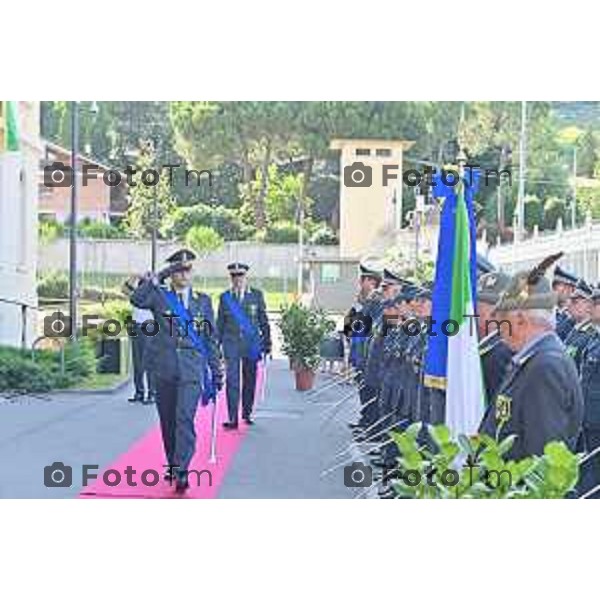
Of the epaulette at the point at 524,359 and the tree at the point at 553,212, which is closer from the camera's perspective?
the epaulette at the point at 524,359

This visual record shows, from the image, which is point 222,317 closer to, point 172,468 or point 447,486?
point 172,468

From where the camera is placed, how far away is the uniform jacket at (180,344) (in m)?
5.50

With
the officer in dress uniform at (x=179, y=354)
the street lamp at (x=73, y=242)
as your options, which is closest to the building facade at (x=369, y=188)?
the officer in dress uniform at (x=179, y=354)

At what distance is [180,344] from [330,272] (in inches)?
24.8

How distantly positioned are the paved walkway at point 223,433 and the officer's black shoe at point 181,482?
0.13 meters

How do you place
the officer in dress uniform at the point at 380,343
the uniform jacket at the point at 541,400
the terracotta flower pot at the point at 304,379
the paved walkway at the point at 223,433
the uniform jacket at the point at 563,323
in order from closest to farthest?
1. the uniform jacket at the point at 541,400
2. the uniform jacket at the point at 563,323
3. the paved walkway at the point at 223,433
4. the officer in dress uniform at the point at 380,343
5. the terracotta flower pot at the point at 304,379

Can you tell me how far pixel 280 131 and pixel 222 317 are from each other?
73cm

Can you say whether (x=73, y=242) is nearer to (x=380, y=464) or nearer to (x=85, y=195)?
(x=85, y=195)

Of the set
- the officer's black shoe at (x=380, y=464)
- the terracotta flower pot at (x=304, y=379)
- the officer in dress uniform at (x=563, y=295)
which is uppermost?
the officer in dress uniform at (x=563, y=295)

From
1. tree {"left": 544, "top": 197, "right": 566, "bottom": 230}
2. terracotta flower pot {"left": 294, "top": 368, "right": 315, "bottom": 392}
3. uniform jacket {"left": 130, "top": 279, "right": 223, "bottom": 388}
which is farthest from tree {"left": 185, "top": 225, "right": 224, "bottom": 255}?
tree {"left": 544, "top": 197, "right": 566, "bottom": 230}

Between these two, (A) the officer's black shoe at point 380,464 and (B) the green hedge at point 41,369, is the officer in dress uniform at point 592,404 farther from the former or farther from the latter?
(B) the green hedge at point 41,369

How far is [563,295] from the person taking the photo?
5.39 meters

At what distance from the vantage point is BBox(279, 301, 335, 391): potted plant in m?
5.61
